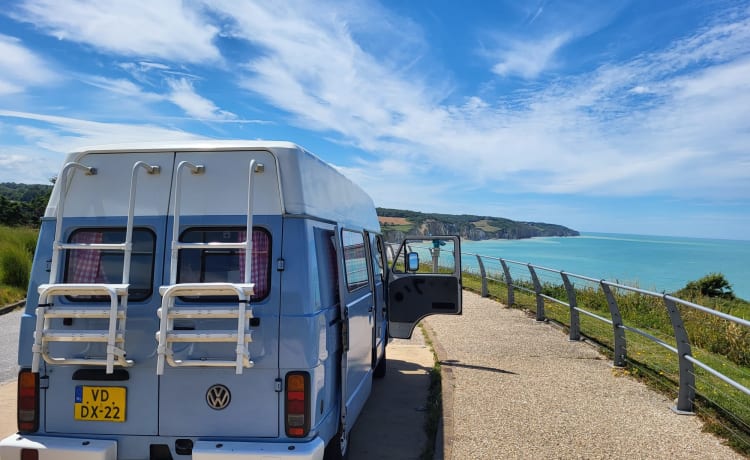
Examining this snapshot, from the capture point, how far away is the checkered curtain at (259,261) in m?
3.91

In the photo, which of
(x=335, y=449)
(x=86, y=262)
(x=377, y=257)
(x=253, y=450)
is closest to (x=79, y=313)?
(x=86, y=262)

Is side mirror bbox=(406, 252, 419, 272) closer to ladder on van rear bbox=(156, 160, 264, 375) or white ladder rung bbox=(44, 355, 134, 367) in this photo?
Answer: ladder on van rear bbox=(156, 160, 264, 375)

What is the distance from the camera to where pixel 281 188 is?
3.96 meters

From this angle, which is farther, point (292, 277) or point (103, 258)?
point (103, 258)

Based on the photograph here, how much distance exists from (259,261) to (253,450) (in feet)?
3.82

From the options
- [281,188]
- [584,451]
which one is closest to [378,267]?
[584,451]

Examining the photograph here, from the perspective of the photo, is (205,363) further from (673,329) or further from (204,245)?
(673,329)

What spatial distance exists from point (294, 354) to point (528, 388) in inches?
185

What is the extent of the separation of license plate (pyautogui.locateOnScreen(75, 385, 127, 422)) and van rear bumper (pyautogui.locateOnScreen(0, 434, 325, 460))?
139mm

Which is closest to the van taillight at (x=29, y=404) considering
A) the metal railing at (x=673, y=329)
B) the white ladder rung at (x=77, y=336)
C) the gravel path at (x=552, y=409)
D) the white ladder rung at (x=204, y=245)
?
the white ladder rung at (x=77, y=336)

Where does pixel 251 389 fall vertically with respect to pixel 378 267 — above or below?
below

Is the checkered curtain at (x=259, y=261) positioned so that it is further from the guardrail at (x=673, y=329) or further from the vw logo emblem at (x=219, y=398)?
the guardrail at (x=673, y=329)

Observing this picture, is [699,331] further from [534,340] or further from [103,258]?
[103,258]

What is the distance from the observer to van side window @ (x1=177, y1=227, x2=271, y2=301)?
3.98m
